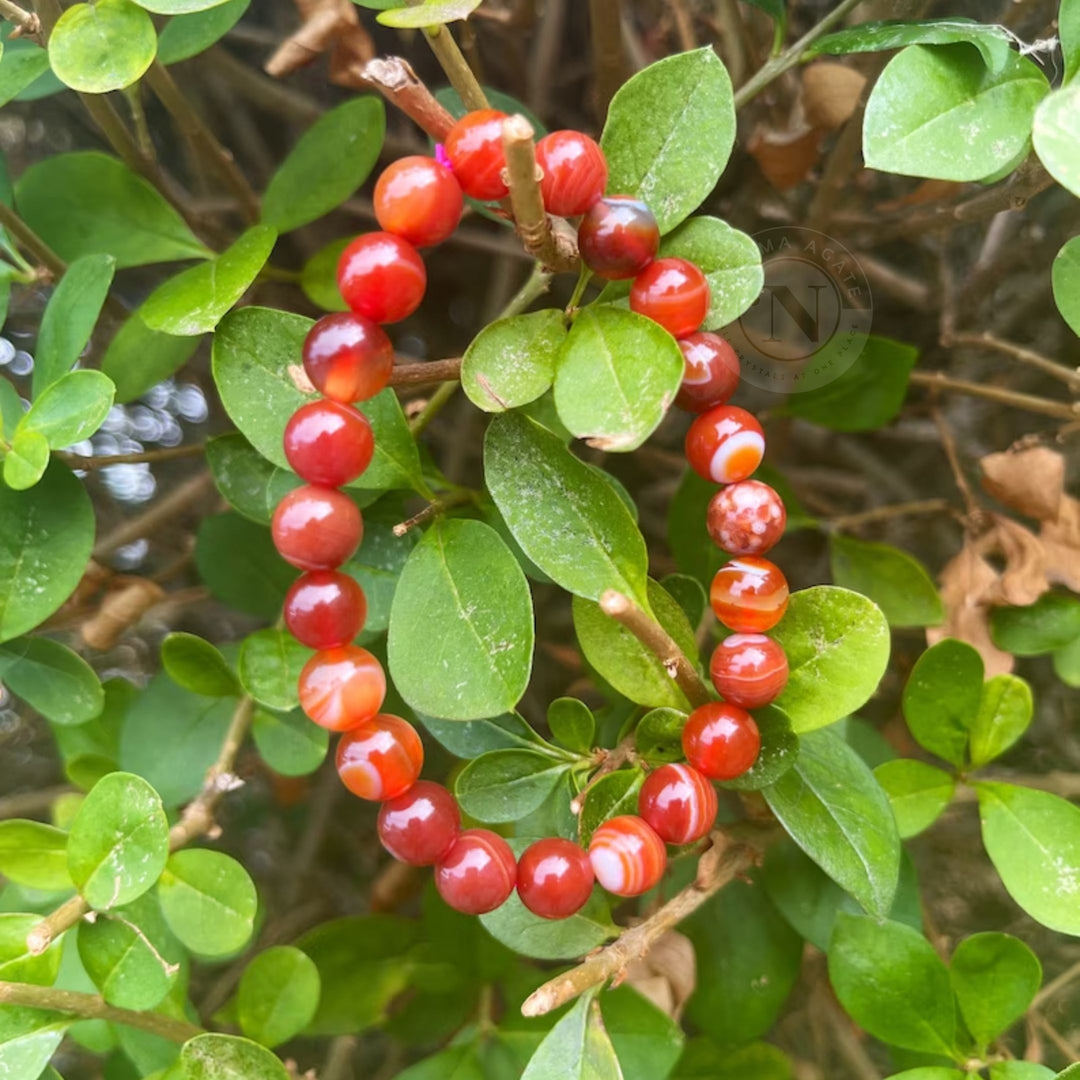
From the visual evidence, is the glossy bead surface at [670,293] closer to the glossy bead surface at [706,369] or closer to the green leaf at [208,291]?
the glossy bead surface at [706,369]

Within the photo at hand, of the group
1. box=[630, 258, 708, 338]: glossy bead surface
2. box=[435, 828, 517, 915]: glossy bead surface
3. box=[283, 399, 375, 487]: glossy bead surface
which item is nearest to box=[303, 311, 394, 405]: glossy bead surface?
box=[283, 399, 375, 487]: glossy bead surface

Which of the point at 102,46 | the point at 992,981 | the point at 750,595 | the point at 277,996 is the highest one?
the point at 102,46

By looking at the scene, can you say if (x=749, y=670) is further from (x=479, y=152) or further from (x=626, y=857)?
(x=479, y=152)

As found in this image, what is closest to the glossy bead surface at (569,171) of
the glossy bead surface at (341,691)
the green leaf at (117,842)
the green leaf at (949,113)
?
the green leaf at (949,113)

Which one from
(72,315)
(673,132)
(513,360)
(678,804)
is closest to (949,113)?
(673,132)

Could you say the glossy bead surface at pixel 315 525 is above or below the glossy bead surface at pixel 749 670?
above

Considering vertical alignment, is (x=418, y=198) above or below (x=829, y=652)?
above

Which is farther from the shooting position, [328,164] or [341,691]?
[328,164]
